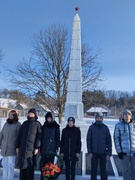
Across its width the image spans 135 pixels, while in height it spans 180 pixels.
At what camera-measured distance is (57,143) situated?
411 centimetres

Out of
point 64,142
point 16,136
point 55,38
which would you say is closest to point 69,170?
point 64,142

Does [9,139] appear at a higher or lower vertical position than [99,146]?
higher

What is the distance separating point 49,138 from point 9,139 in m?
0.78

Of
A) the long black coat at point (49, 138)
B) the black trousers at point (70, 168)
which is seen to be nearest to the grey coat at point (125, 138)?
the black trousers at point (70, 168)

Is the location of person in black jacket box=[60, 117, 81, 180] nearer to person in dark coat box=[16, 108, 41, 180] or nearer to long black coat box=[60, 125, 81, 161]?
long black coat box=[60, 125, 81, 161]

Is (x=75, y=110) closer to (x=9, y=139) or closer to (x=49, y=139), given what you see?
(x=49, y=139)

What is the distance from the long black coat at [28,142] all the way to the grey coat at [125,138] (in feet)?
4.91

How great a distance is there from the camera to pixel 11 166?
3.88 metres

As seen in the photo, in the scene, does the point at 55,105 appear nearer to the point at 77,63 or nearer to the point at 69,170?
the point at 77,63

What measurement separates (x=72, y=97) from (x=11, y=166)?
19.9 feet

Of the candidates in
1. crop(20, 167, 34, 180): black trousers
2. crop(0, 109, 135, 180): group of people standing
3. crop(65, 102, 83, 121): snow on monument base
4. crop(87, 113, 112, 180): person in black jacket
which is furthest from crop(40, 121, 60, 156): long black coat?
crop(65, 102, 83, 121): snow on monument base

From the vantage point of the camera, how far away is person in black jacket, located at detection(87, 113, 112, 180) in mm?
3969

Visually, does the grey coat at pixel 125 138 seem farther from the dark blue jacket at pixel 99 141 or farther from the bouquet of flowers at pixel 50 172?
the bouquet of flowers at pixel 50 172

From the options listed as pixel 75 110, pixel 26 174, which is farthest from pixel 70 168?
pixel 75 110
